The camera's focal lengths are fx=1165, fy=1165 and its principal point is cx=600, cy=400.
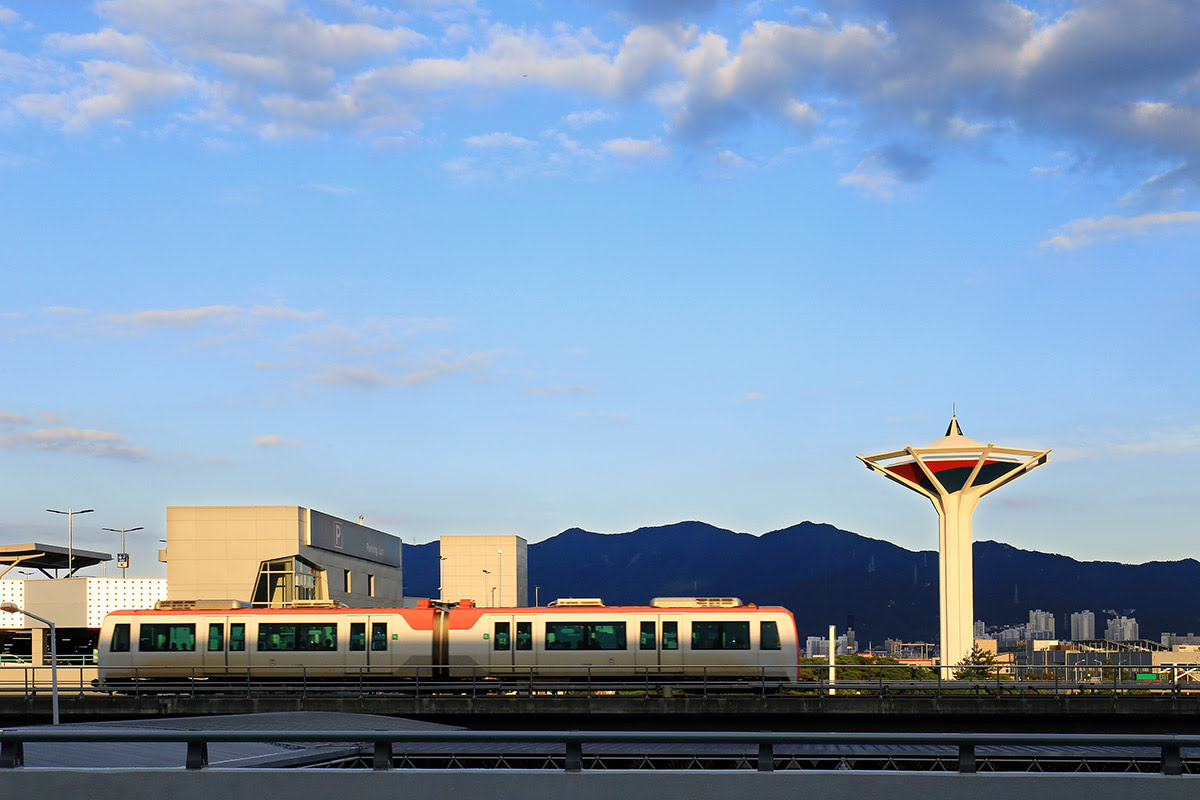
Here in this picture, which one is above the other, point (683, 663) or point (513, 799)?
point (513, 799)

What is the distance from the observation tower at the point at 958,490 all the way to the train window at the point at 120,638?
6467 centimetres

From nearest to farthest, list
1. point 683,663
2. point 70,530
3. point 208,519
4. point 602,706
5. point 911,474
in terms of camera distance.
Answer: point 602,706 → point 683,663 → point 208,519 → point 911,474 → point 70,530

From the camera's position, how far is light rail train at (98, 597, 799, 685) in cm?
4219

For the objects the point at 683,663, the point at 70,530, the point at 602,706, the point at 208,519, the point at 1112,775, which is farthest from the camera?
the point at 70,530

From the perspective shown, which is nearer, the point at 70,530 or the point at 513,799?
the point at 513,799

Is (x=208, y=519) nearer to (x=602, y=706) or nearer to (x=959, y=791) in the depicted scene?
Answer: (x=602, y=706)

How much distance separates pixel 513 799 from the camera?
29.5 ft

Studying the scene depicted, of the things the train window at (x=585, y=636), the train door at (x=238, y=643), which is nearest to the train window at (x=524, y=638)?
the train window at (x=585, y=636)

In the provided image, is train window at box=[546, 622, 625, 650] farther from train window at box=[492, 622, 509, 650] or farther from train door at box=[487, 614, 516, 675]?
train window at box=[492, 622, 509, 650]

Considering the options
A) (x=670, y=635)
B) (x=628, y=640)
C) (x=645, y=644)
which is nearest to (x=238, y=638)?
(x=628, y=640)

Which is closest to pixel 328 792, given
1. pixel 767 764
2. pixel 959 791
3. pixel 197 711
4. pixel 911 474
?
pixel 767 764

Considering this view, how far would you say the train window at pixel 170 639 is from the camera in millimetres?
44469

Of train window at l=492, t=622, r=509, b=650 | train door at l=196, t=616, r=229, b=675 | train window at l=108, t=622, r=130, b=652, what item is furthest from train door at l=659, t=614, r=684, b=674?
train window at l=108, t=622, r=130, b=652

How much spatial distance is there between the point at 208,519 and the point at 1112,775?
280 feet
